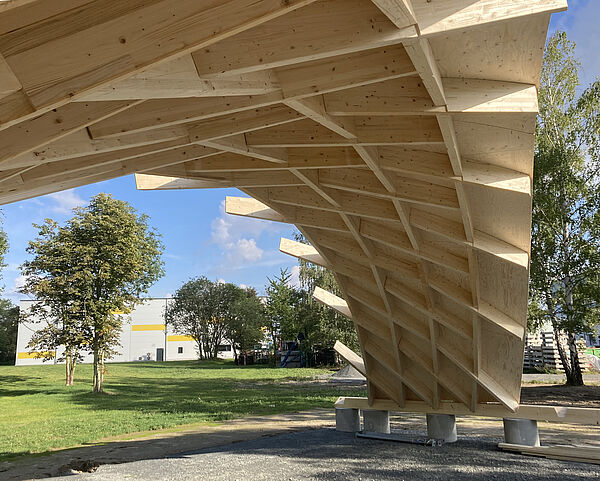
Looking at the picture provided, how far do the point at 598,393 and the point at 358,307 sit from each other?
40.1 feet

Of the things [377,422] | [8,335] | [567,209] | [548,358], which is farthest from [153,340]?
[377,422]

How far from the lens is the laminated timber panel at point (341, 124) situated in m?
2.93

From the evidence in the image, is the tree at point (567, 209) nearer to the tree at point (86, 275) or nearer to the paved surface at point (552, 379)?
the paved surface at point (552, 379)

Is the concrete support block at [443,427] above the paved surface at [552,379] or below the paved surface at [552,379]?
above

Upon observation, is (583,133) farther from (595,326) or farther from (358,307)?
(358,307)

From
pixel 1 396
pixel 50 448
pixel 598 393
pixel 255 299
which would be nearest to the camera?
pixel 50 448

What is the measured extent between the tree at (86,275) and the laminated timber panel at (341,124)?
1383 cm

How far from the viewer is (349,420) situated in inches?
460

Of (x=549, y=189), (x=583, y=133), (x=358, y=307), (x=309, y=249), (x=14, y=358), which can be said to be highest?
(x=583, y=133)

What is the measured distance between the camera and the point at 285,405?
17328 millimetres

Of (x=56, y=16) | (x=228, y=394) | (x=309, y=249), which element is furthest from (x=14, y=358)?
(x=56, y=16)

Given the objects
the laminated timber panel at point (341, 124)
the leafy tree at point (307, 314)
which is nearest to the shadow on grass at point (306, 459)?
the laminated timber panel at point (341, 124)

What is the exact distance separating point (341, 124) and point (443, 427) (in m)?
8.11

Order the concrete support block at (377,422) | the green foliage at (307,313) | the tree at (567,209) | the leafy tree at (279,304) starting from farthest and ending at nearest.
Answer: the leafy tree at (279,304), the green foliage at (307,313), the tree at (567,209), the concrete support block at (377,422)
